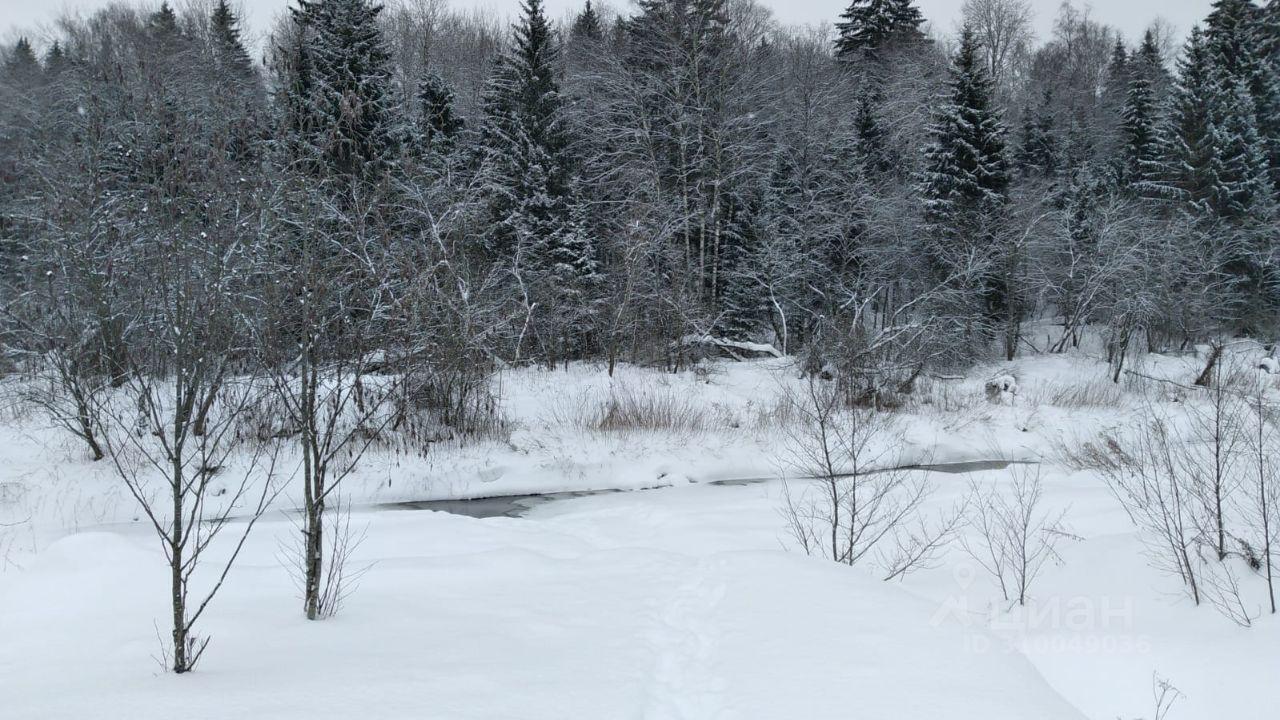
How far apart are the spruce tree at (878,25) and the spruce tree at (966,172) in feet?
33.7

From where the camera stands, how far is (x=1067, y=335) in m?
24.5

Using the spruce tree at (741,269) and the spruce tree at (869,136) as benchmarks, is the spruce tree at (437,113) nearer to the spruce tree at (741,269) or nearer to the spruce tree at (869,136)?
the spruce tree at (741,269)

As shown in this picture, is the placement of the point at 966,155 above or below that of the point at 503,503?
above

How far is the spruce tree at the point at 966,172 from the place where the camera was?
24469 millimetres

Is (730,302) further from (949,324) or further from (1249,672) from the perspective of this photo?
(1249,672)

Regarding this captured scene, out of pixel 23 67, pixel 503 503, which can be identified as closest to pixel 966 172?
pixel 503 503

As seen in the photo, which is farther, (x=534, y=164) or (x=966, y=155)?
(x=966, y=155)

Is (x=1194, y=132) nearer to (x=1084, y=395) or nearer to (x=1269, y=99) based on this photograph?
(x=1269, y=99)

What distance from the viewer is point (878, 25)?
115ft

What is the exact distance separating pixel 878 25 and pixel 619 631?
37.6 meters

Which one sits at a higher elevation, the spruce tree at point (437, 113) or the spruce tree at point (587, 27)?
the spruce tree at point (587, 27)

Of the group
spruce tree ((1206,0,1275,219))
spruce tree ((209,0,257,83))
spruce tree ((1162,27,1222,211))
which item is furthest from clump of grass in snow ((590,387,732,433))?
spruce tree ((1206,0,1275,219))

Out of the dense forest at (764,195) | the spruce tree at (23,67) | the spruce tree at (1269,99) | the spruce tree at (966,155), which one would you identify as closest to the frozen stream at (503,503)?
the dense forest at (764,195)

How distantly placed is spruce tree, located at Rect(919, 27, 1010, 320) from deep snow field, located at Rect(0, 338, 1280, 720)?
15607 mm
